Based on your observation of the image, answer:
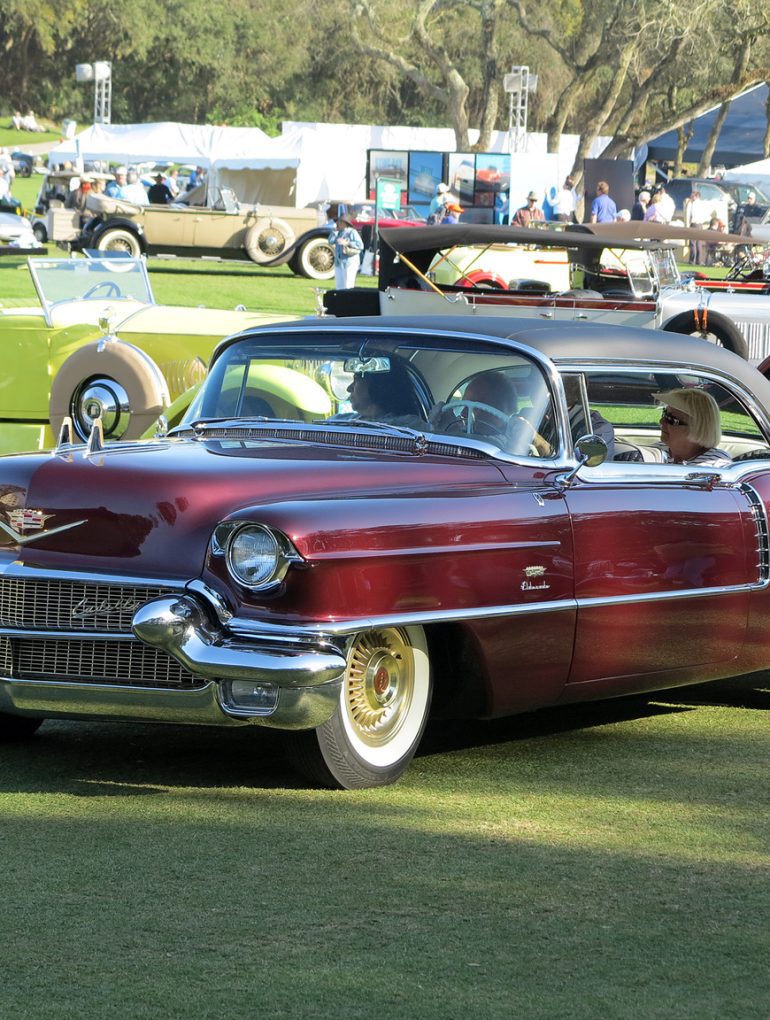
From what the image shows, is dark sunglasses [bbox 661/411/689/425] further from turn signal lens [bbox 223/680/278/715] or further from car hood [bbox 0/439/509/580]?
turn signal lens [bbox 223/680/278/715]

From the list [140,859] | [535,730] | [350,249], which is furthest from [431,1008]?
[350,249]

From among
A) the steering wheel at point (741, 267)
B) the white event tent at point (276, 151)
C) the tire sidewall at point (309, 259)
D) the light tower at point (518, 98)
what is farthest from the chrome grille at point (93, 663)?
the light tower at point (518, 98)

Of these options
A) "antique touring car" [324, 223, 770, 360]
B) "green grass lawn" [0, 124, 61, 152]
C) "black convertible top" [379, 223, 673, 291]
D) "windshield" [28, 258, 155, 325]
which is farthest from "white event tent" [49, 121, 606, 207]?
"windshield" [28, 258, 155, 325]

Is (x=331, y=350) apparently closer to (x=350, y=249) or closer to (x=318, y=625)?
(x=318, y=625)

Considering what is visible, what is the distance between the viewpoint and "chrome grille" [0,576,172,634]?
456 cm

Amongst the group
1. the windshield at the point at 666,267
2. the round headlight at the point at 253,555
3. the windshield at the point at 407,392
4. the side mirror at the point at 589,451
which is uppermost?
the windshield at the point at 666,267

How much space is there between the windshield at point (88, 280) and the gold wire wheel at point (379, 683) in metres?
7.87

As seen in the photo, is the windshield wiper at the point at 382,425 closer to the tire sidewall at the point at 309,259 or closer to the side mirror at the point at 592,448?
the side mirror at the point at 592,448

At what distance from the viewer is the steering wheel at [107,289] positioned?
12852 mm

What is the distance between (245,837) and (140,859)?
32cm

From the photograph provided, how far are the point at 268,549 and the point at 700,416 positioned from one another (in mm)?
2268

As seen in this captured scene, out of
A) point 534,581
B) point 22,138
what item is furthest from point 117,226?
point 22,138

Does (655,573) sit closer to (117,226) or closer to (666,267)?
(666,267)

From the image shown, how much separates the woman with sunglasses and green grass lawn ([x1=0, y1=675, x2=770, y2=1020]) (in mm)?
1098
